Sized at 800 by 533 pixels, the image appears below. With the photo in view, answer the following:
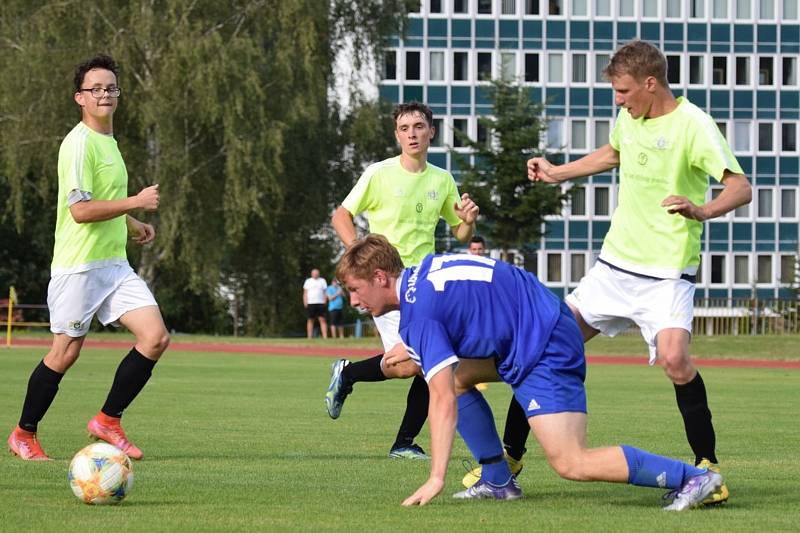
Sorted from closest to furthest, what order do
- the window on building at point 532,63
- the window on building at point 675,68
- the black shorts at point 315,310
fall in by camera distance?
the black shorts at point 315,310, the window on building at point 532,63, the window on building at point 675,68

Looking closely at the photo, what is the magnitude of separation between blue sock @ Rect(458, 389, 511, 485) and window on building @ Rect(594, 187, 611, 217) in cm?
7395

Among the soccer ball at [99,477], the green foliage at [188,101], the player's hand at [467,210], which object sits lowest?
the soccer ball at [99,477]

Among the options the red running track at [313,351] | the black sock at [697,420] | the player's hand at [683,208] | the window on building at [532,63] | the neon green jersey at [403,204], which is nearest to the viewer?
the player's hand at [683,208]

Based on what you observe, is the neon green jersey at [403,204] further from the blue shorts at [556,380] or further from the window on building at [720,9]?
the window on building at [720,9]

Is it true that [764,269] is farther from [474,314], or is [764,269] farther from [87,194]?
[474,314]

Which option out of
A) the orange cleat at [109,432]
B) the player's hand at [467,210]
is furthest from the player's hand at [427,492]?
the orange cleat at [109,432]

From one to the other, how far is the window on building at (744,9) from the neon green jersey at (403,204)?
2862 inches

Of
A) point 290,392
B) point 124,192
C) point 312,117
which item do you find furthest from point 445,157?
point 124,192

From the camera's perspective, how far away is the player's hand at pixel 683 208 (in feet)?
26.5

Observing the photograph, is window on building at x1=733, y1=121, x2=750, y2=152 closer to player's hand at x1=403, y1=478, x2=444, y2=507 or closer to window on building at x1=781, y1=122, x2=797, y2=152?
→ window on building at x1=781, y1=122, x2=797, y2=152

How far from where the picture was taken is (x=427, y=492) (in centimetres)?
724

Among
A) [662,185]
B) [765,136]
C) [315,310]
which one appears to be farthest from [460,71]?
[662,185]

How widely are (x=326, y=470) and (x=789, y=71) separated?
75.9m

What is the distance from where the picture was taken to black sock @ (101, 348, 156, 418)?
33.7 feet
